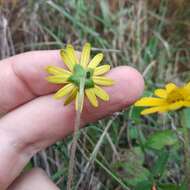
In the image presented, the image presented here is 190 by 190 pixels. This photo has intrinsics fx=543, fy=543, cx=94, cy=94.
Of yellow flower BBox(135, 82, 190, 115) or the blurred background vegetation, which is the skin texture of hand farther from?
the blurred background vegetation

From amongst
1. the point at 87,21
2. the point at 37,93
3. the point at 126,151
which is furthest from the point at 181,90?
the point at 87,21

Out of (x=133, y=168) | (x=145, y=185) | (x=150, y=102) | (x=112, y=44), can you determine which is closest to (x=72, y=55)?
(x=150, y=102)

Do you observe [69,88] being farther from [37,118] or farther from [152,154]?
[152,154]

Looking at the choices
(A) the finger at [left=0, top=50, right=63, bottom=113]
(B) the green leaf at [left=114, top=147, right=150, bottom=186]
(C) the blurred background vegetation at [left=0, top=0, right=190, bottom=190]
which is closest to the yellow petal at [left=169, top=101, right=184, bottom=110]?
(A) the finger at [left=0, top=50, right=63, bottom=113]

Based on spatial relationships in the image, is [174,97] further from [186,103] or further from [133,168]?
[133,168]

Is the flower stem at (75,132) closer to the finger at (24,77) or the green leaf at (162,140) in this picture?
the finger at (24,77)
